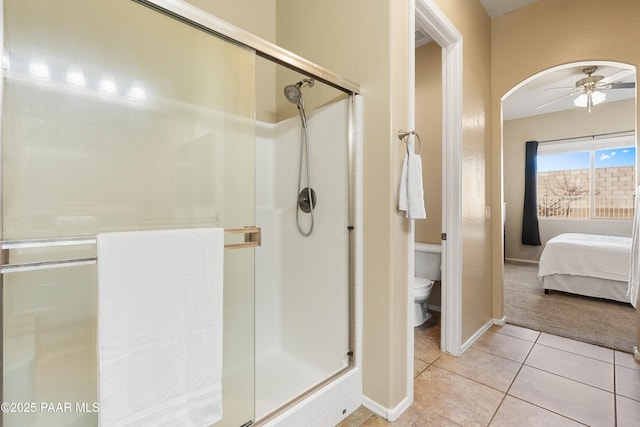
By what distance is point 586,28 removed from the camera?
2213 mm

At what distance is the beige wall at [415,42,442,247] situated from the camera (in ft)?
9.32

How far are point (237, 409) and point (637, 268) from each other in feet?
8.50

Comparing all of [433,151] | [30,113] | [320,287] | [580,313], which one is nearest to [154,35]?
[30,113]

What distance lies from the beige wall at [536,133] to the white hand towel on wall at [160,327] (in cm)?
573

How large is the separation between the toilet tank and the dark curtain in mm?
3825

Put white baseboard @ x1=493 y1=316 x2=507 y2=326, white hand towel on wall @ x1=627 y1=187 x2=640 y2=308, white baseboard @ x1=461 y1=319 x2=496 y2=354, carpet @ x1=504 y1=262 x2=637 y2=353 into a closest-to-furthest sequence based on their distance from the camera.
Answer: white hand towel on wall @ x1=627 y1=187 x2=640 y2=308 < white baseboard @ x1=461 y1=319 x2=496 y2=354 < carpet @ x1=504 y1=262 x2=637 y2=353 < white baseboard @ x1=493 y1=316 x2=507 y2=326

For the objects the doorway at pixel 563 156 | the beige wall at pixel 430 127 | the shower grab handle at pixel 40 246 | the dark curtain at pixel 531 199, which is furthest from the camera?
the dark curtain at pixel 531 199

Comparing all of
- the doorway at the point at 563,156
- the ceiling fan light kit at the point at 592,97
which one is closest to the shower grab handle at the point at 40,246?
the doorway at the point at 563,156

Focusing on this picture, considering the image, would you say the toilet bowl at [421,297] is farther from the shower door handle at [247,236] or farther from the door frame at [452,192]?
the shower door handle at [247,236]

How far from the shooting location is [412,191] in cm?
146

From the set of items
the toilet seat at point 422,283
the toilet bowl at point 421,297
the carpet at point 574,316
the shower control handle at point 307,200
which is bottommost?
the carpet at point 574,316

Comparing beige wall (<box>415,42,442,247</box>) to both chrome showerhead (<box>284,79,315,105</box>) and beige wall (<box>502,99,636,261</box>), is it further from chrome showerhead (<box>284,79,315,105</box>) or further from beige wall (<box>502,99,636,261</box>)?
beige wall (<box>502,99,636,261</box>)

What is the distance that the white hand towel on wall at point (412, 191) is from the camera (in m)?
1.45

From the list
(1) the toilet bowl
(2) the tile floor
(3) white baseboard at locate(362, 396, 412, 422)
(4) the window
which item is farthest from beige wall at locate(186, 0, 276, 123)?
(4) the window
